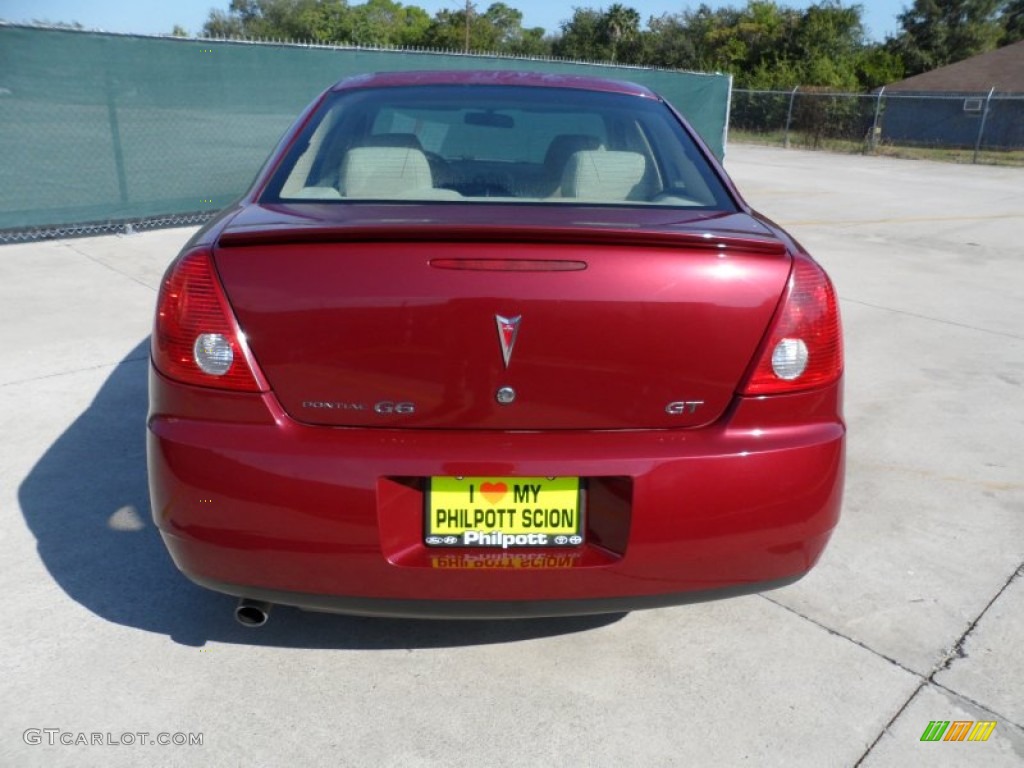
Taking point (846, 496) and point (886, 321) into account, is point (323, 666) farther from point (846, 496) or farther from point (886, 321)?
point (886, 321)

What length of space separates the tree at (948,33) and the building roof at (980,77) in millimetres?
10407

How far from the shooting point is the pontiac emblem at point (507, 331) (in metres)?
1.84

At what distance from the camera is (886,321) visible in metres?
6.06

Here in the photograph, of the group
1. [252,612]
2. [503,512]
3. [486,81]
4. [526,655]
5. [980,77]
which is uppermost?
[980,77]

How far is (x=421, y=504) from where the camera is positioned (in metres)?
1.89

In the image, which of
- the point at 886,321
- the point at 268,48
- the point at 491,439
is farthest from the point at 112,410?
the point at 268,48

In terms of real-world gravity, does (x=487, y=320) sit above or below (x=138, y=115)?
below

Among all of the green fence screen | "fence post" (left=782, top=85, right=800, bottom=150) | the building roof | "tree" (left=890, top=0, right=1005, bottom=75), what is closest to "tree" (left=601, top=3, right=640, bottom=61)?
"tree" (left=890, top=0, right=1005, bottom=75)

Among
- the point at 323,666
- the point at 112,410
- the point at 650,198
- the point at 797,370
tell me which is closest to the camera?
the point at 797,370

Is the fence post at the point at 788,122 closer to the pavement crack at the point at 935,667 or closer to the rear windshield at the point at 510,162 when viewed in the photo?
the rear windshield at the point at 510,162

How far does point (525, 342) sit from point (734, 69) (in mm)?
50296

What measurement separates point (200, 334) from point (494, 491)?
2.51 feet

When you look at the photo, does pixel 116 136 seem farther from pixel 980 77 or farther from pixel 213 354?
pixel 980 77

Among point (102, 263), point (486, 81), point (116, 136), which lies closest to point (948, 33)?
point (116, 136)
